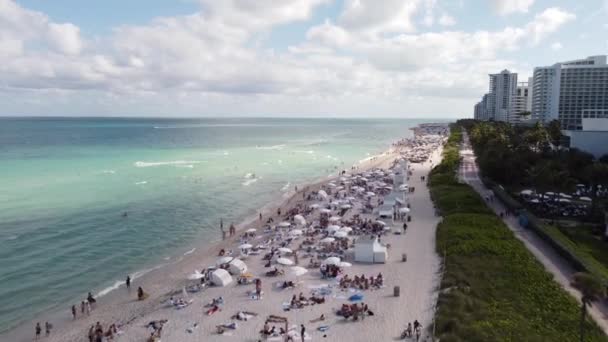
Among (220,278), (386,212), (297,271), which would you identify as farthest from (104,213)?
(386,212)

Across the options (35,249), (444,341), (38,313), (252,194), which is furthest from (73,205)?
(444,341)

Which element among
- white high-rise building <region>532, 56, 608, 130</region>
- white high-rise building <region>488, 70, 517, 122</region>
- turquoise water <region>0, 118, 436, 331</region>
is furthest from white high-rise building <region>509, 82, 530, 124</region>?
turquoise water <region>0, 118, 436, 331</region>

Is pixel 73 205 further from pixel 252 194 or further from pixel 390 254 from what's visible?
pixel 390 254

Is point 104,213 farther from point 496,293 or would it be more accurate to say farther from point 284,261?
point 496,293

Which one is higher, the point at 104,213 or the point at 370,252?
the point at 370,252

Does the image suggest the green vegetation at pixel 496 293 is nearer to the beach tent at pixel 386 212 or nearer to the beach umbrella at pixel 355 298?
the beach umbrella at pixel 355 298

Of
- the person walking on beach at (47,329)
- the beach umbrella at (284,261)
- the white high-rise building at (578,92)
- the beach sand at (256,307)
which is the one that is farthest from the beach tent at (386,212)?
the white high-rise building at (578,92)
